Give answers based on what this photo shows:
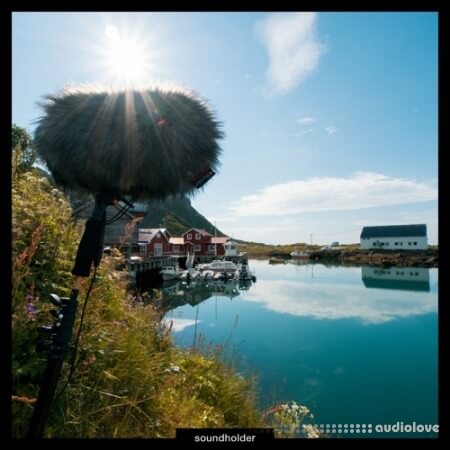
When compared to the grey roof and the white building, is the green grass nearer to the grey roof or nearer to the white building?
the white building

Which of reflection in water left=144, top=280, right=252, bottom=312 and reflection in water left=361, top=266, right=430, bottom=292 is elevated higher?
reflection in water left=361, top=266, right=430, bottom=292

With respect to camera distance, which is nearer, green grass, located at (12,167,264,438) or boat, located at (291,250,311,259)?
green grass, located at (12,167,264,438)

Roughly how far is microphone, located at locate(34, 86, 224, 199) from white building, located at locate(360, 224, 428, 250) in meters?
37.8

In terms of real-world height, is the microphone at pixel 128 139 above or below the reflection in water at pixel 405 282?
above

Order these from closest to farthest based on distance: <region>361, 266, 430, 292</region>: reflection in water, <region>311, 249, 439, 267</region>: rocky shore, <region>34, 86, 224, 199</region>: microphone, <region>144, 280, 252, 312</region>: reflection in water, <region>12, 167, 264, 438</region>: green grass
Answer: <region>34, 86, 224, 199</region>: microphone
<region>12, 167, 264, 438</region>: green grass
<region>144, 280, 252, 312</region>: reflection in water
<region>361, 266, 430, 292</region>: reflection in water
<region>311, 249, 439, 267</region>: rocky shore

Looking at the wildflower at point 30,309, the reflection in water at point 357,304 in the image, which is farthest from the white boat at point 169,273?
the wildflower at point 30,309

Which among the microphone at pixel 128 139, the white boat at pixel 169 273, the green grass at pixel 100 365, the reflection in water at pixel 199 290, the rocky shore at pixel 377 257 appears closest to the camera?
the microphone at pixel 128 139

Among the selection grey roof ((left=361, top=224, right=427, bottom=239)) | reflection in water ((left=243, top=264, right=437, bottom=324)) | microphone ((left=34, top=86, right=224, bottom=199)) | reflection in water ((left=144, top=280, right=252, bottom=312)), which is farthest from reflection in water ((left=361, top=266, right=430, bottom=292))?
microphone ((left=34, top=86, right=224, bottom=199))

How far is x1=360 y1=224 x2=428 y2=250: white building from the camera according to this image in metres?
32.5

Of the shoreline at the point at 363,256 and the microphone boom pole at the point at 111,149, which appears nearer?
the microphone boom pole at the point at 111,149

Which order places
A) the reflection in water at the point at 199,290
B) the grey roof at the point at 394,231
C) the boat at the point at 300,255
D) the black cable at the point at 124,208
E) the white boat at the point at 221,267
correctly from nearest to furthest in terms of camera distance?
1. the black cable at the point at 124,208
2. the reflection in water at the point at 199,290
3. the white boat at the point at 221,267
4. the grey roof at the point at 394,231
5. the boat at the point at 300,255

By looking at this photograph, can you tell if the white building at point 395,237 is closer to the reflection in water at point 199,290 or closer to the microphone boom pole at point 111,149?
the reflection in water at point 199,290

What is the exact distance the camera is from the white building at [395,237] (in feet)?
107
